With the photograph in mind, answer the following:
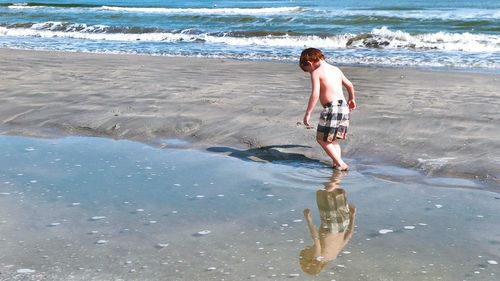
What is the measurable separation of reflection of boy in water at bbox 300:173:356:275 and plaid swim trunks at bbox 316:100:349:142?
65 centimetres

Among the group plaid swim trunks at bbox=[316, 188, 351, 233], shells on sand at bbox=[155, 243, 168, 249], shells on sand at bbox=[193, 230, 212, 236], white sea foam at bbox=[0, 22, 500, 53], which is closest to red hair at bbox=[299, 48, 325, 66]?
plaid swim trunks at bbox=[316, 188, 351, 233]

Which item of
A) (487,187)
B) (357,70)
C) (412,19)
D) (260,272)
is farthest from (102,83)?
(412,19)

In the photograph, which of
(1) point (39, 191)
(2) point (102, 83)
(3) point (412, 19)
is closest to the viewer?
(1) point (39, 191)

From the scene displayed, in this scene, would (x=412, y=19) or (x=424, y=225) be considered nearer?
(x=424, y=225)

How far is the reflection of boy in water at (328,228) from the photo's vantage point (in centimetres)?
432

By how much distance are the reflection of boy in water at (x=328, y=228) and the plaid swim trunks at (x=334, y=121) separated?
2.15 ft

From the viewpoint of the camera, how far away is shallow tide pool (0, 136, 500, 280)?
165 inches

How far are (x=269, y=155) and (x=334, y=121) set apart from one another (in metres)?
0.76

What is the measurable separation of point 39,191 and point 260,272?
2321 mm

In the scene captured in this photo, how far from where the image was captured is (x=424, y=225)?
4.95 m

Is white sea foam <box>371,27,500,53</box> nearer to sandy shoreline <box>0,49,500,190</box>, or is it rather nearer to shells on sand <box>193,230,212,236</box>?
sandy shoreline <box>0,49,500,190</box>

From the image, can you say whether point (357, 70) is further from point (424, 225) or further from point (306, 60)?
point (424, 225)

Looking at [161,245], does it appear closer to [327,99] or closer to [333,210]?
[333,210]

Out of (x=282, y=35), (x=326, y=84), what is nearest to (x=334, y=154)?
(x=326, y=84)
